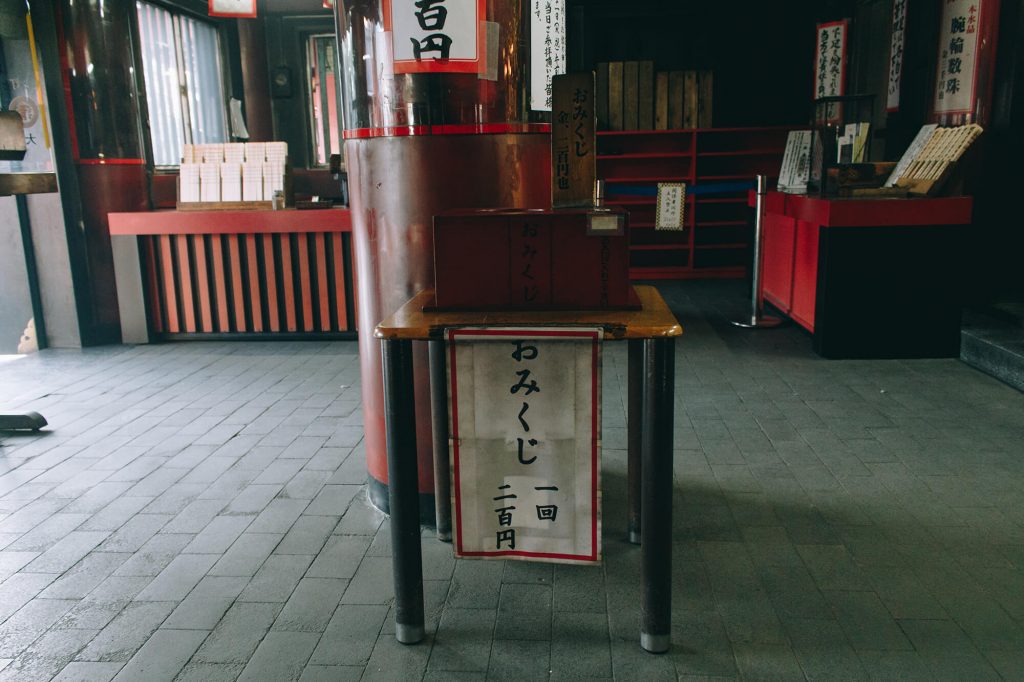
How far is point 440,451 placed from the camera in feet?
9.20

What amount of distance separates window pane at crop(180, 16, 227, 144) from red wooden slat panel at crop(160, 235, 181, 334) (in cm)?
275

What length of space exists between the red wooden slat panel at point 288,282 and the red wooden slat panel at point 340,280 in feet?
1.10

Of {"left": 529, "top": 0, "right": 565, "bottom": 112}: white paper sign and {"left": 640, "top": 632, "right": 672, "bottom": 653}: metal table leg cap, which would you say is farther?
{"left": 529, "top": 0, "right": 565, "bottom": 112}: white paper sign

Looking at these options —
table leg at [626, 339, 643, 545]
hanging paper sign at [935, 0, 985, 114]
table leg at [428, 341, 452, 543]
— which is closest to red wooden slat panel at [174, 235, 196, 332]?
table leg at [428, 341, 452, 543]

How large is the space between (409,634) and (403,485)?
0.43 metres

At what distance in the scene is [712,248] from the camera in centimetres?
868

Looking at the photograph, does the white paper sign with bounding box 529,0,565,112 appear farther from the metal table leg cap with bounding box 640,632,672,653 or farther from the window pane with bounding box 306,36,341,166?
the metal table leg cap with bounding box 640,632,672,653

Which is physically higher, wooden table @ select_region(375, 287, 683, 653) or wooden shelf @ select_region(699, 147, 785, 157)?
wooden shelf @ select_region(699, 147, 785, 157)

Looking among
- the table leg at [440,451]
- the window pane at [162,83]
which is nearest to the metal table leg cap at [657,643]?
the table leg at [440,451]

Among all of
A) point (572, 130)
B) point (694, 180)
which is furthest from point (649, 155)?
point (572, 130)

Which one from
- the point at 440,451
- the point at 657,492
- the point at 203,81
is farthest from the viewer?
the point at 203,81

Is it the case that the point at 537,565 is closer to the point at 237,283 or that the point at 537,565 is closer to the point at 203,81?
the point at 237,283

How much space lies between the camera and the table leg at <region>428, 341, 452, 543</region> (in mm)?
2723

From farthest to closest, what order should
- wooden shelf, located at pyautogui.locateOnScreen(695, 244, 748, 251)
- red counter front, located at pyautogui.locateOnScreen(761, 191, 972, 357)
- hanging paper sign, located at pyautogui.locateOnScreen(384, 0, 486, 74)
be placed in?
wooden shelf, located at pyautogui.locateOnScreen(695, 244, 748, 251), red counter front, located at pyautogui.locateOnScreen(761, 191, 972, 357), hanging paper sign, located at pyautogui.locateOnScreen(384, 0, 486, 74)
